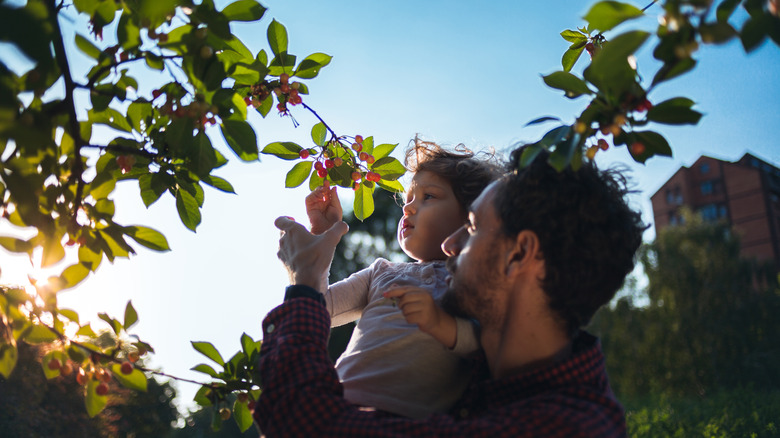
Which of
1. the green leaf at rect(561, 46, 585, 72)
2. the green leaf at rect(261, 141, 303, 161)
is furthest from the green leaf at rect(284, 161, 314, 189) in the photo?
the green leaf at rect(561, 46, 585, 72)

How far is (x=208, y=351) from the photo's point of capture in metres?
1.86

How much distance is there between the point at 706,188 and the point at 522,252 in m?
31.4

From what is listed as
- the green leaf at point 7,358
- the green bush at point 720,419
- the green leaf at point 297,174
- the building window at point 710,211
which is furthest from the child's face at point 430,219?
the building window at point 710,211

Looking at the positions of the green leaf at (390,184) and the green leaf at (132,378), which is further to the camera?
the green leaf at (390,184)

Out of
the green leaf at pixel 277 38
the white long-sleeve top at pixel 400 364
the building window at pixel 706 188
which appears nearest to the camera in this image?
the white long-sleeve top at pixel 400 364

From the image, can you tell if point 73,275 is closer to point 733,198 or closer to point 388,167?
point 388,167

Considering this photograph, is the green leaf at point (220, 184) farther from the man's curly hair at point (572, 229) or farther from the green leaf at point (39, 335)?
the man's curly hair at point (572, 229)

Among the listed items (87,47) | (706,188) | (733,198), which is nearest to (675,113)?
(87,47)

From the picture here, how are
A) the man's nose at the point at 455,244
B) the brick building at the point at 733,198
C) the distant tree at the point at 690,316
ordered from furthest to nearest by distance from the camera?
the brick building at the point at 733,198 → the distant tree at the point at 690,316 → the man's nose at the point at 455,244

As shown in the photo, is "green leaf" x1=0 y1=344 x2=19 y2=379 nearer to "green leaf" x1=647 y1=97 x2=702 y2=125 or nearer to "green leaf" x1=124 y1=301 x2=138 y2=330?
"green leaf" x1=124 y1=301 x2=138 y2=330

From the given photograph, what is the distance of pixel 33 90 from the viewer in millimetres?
1268

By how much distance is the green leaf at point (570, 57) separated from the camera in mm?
2041

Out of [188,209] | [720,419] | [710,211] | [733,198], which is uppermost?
[733,198]

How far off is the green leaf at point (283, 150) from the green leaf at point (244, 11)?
21.2 inches
